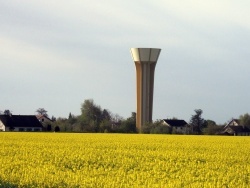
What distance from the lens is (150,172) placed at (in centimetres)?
2227

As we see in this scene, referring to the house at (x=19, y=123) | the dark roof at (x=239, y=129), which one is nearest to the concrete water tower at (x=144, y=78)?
the house at (x=19, y=123)

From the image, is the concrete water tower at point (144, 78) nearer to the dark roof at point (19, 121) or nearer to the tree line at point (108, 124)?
the tree line at point (108, 124)

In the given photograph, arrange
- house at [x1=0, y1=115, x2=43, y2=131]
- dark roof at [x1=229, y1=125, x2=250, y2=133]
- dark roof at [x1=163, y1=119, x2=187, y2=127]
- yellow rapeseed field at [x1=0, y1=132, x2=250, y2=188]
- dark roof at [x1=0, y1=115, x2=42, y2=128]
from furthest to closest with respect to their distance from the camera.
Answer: dark roof at [x1=163, y1=119, x2=187, y2=127] → dark roof at [x1=229, y1=125, x2=250, y2=133] → dark roof at [x1=0, y1=115, x2=42, y2=128] → house at [x1=0, y1=115, x2=43, y2=131] → yellow rapeseed field at [x1=0, y1=132, x2=250, y2=188]

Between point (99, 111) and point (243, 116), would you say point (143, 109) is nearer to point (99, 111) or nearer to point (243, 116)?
point (99, 111)

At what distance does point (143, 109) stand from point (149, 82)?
5.85 meters

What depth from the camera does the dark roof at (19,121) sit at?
124 meters

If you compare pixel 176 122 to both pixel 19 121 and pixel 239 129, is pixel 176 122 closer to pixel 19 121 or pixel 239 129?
pixel 239 129

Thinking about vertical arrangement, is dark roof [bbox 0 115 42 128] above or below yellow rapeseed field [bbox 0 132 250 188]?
above

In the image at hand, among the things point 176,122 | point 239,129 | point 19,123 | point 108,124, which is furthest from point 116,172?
point 176,122

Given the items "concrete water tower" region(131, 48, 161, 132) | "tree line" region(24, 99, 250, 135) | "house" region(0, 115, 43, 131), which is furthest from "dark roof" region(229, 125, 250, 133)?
"house" region(0, 115, 43, 131)

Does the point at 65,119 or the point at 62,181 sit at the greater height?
the point at 65,119

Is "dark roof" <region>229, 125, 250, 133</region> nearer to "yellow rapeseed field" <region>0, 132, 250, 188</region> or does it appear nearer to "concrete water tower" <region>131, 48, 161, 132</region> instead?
"concrete water tower" <region>131, 48, 161, 132</region>

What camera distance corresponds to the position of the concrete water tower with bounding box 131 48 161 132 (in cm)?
11694

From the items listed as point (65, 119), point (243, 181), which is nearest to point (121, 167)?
point (243, 181)
